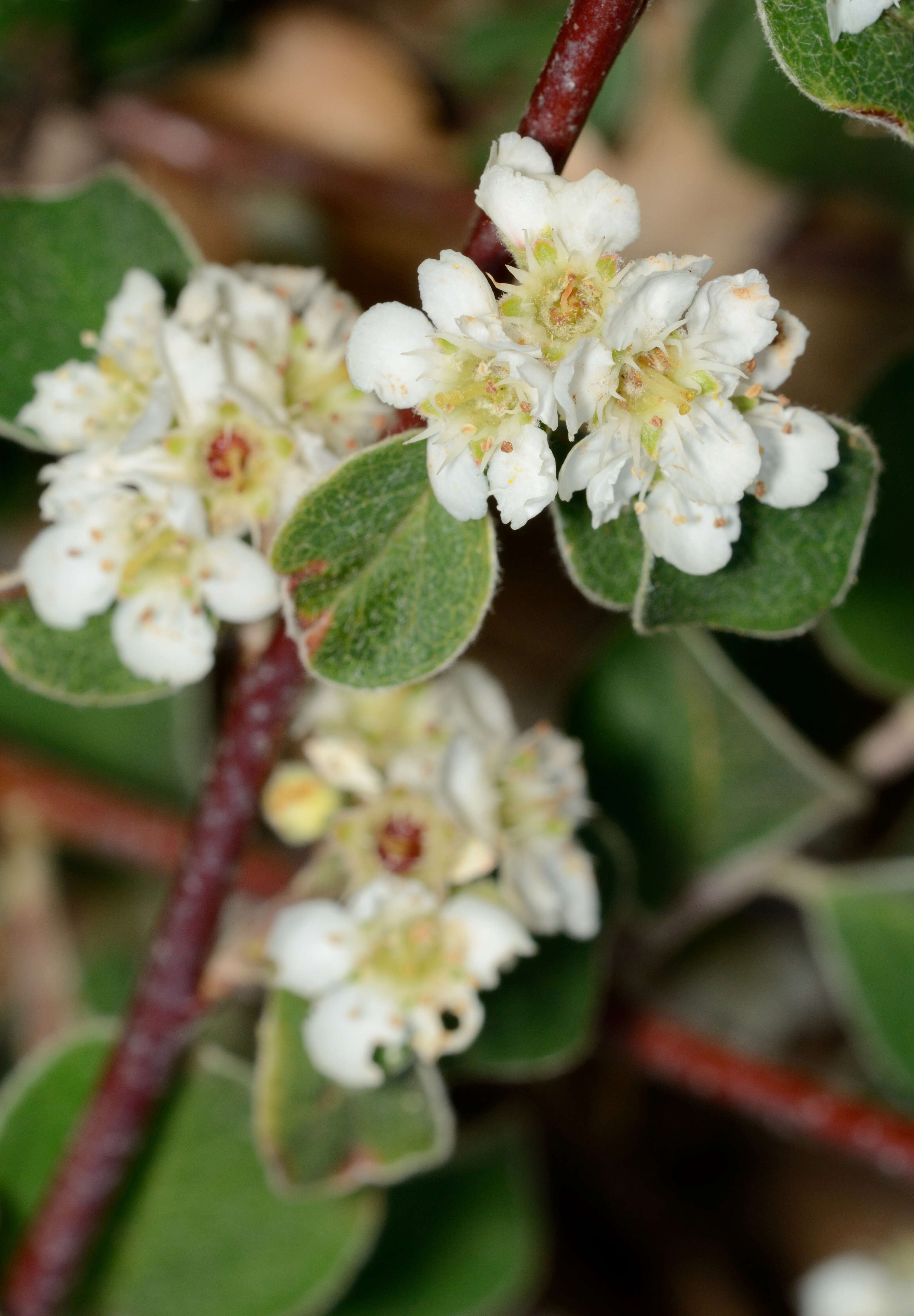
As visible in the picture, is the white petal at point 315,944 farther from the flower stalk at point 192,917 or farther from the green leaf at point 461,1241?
the green leaf at point 461,1241

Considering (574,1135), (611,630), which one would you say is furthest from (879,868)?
(574,1135)

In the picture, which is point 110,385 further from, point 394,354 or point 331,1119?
point 331,1119

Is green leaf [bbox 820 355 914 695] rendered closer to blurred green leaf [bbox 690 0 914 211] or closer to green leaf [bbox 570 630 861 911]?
green leaf [bbox 570 630 861 911]

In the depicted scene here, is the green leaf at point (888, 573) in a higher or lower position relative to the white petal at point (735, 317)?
lower

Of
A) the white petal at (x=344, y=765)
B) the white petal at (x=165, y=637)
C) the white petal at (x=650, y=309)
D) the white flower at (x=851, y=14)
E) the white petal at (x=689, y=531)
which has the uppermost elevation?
the white flower at (x=851, y=14)

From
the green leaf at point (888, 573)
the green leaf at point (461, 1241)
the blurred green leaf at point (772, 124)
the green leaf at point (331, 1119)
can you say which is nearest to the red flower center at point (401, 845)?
the green leaf at point (331, 1119)

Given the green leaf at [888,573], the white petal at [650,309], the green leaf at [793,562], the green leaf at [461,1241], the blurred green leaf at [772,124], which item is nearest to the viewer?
the white petal at [650,309]

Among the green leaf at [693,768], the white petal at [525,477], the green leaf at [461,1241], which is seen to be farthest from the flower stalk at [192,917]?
the green leaf at [693,768]

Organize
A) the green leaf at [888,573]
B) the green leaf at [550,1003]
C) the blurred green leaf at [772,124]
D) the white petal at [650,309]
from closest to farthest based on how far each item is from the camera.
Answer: the white petal at [650,309] < the green leaf at [550,1003] < the green leaf at [888,573] < the blurred green leaf at [772,124]

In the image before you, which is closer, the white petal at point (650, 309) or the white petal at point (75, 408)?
the white petal at point (650, 309)
